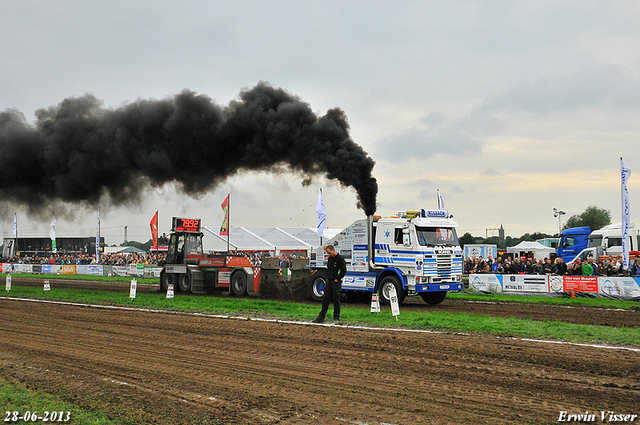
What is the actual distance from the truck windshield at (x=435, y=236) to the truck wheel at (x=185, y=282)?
472 inches

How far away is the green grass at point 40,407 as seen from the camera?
5320 millimetres

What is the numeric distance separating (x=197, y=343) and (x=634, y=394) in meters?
7.33

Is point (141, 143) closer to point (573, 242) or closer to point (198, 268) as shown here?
point (198, 268)

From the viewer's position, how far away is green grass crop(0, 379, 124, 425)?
5320 mm

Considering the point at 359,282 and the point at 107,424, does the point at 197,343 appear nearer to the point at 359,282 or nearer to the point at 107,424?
the point at 107,424

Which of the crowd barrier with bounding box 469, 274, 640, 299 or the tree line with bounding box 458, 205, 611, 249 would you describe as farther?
the tree line with bounding box 458, 205, 611, 249

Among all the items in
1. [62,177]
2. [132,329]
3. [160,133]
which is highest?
[160,133]

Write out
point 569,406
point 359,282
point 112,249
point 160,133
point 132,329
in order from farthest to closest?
point 112,249, point 160,133, point 359,282, point 132,329, point 569,406

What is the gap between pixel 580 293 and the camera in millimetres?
20734

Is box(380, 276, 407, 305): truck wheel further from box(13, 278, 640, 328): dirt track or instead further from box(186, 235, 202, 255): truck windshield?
box(186, 235, 202, 255): truck windshield

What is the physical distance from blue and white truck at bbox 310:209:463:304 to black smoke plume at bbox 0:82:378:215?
18.6ft

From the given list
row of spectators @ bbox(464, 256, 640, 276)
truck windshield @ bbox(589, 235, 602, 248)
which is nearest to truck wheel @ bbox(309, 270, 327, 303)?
row of spectators @ bbox(464, 256, 640, 276)

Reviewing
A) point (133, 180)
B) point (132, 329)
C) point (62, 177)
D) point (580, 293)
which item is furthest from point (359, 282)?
point (62, 177)

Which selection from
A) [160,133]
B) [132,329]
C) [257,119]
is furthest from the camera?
[160,133]
